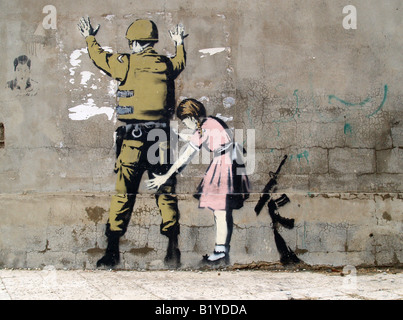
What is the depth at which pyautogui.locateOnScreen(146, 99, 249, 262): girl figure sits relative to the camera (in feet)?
19.5

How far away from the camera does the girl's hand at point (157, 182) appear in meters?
6.00

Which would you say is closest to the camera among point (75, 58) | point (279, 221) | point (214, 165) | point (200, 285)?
point (200, 285)

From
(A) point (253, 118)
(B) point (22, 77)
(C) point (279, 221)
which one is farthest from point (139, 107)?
(C) point (279, 221)

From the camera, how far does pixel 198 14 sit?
19.7ft

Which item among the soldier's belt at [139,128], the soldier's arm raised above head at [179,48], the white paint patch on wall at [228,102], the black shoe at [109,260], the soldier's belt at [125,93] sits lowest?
the black shoe at [109,260]

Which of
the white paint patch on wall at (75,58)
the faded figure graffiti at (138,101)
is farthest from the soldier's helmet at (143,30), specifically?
the white paint patch on wall at (75,58)

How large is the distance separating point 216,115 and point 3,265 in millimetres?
3125

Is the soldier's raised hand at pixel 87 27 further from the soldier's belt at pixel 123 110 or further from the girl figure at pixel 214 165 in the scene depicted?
the girl figure at pixel 214 165

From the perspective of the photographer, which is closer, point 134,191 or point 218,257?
point 218,257

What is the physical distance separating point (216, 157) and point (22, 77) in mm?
2560

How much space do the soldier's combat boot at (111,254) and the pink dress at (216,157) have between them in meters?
1.13

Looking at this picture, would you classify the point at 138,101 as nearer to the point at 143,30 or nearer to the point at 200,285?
the point at 143,30

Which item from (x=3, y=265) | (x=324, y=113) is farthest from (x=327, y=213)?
(x=3, y=265)

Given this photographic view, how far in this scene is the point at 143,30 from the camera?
6043mm
